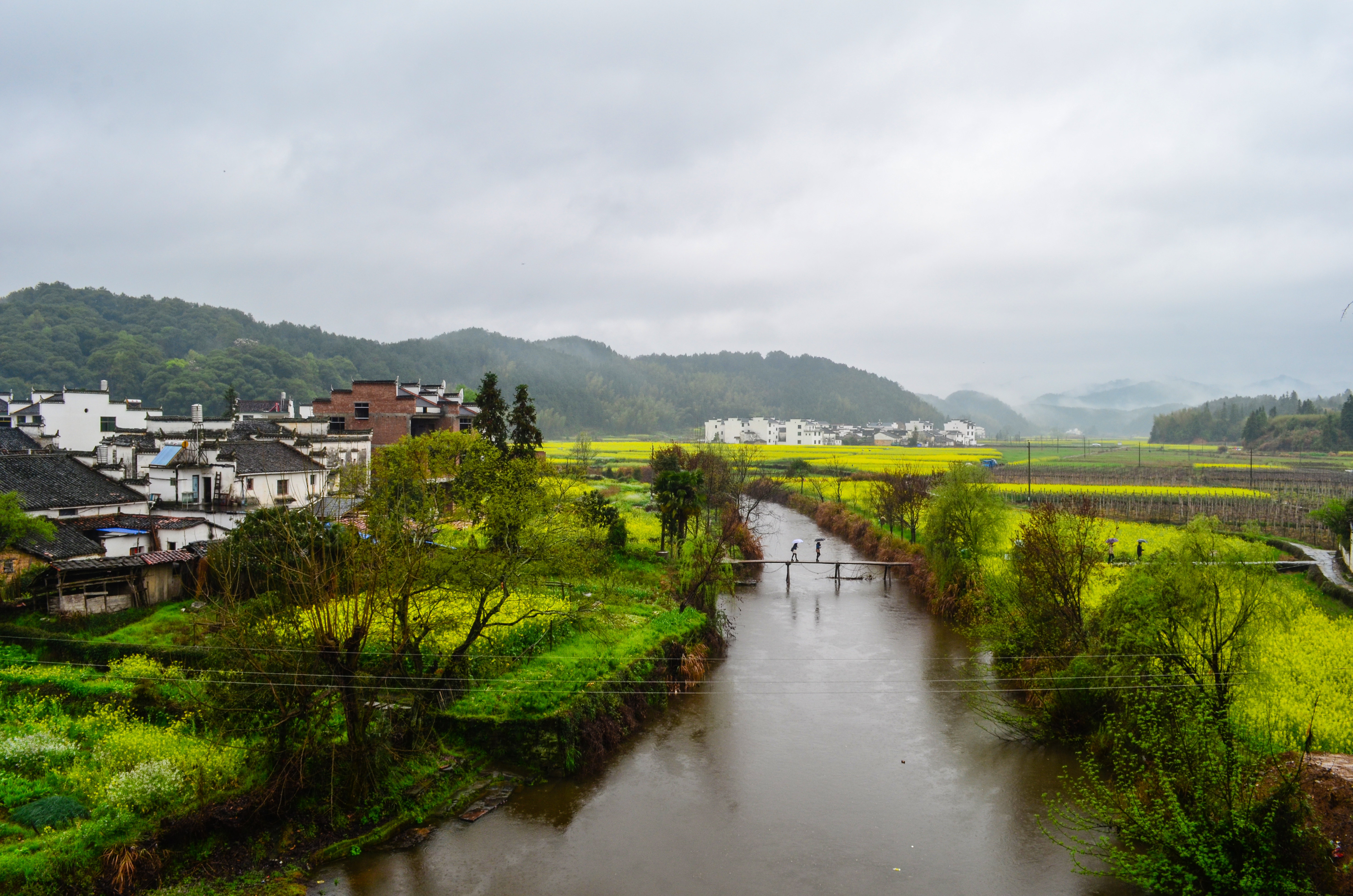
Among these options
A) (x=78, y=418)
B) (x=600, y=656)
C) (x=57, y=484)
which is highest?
(x=78, y=418)

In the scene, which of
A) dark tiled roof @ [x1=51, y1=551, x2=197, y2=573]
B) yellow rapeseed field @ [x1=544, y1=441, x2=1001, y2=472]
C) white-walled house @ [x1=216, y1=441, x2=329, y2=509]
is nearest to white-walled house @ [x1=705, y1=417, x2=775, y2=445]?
yellow rapeseed field @ [x1=544, y1=441, x2=1001, y2=472]

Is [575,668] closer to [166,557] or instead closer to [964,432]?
[166,557]

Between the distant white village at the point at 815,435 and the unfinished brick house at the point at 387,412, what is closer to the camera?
the unfinished brick house at the point at 387,412

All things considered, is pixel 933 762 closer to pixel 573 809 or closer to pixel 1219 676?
pixel 1219 676

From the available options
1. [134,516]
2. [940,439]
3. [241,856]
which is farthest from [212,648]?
[940,439]

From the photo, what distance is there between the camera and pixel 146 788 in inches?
482

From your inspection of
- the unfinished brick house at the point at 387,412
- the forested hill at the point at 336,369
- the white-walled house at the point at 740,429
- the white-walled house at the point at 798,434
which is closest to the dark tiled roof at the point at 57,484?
the unfinished brick house at the point at 387,412

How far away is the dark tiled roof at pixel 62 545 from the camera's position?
68.5 feet

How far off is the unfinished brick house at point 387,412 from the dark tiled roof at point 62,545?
869 inches

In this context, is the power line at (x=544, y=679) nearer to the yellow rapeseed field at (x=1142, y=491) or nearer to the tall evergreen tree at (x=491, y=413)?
the tall evergreen tree at (x=491, y=413)

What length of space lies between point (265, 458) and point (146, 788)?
69.0 feet

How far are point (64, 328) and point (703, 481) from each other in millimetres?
91296

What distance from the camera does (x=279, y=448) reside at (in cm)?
3262

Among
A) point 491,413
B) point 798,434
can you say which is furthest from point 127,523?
point 798,434
